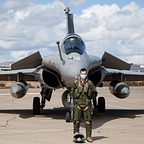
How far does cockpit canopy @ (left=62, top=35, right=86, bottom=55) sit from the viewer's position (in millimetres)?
12859

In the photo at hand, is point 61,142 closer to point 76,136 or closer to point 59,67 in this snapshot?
point 76,136

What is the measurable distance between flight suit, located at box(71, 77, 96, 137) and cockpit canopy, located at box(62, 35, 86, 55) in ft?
12.7

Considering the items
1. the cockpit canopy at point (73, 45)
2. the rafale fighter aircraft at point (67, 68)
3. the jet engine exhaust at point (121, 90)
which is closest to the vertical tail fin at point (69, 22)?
the rafale fighter aircraft at point (67, 68)

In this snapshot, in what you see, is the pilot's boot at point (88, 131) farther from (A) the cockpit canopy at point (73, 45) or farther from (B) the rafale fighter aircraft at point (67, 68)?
(A) the cockpit canopy at point (73, 45)

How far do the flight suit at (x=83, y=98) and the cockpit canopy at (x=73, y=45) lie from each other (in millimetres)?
3874

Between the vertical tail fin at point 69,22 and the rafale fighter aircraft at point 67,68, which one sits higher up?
the vertical tail fin at point 69,22

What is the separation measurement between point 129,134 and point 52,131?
6.68 ft

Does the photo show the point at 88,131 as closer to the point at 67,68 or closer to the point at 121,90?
the point at 67,68

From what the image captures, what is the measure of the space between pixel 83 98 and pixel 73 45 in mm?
4365

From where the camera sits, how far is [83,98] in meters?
8.92

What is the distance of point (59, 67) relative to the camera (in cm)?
1228

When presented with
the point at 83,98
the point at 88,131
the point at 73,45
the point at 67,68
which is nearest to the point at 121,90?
the point at 73,45

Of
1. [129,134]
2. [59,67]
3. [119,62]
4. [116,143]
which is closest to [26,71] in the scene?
[59,67]

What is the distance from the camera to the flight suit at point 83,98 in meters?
8.85
